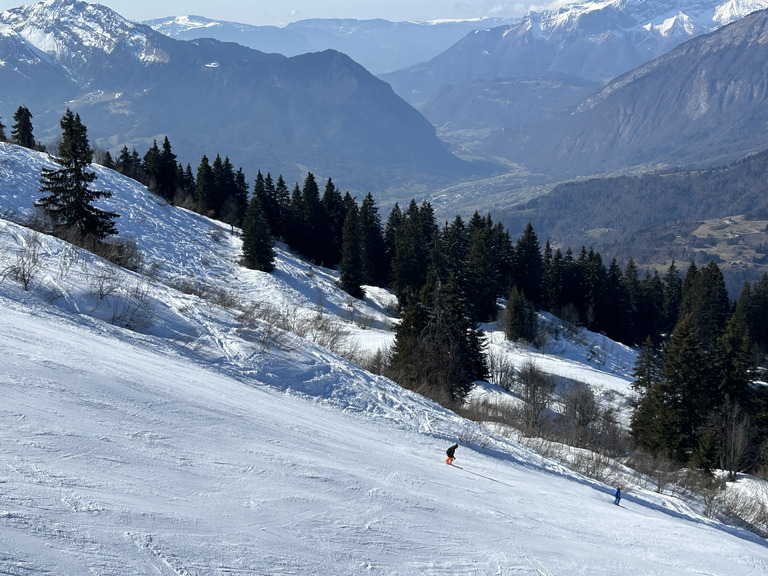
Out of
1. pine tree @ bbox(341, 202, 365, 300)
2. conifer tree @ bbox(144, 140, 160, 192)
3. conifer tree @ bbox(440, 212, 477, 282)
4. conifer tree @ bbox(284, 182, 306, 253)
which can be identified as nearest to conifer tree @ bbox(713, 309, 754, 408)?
conifer tree @ bbox(440, 212, 477, 282)

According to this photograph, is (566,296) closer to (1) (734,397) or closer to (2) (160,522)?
(1) (734,397)

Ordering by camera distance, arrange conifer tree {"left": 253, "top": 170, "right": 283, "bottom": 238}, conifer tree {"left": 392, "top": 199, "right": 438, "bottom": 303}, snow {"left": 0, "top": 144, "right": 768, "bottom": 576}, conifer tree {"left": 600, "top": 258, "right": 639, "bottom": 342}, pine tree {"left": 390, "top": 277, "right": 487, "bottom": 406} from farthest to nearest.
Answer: conifer tree {"left": 600, "top": 258, "right": 639, "bottom": 342}
conifer tree {"left": 253, "top": 170, "right": 283, "bottom": 238}
conifer tree {"left": 392, "top": 199, "right": 438, "bottom": 303}
pine tree {"left": 390, "top": 277, "right": 487, "bottom": 406}
snow {"left": 0, "top": 144, "right": 768, "bottom": 576}

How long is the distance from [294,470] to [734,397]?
32580 mm

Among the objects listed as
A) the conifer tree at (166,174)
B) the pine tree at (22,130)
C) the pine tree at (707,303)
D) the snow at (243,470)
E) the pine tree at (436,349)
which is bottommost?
the snow at (243,470)

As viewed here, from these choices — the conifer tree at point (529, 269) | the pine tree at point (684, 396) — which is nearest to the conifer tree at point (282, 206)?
the conifer tree at point (529, 269)

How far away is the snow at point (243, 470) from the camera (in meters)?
4.13

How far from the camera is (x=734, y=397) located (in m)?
30.4

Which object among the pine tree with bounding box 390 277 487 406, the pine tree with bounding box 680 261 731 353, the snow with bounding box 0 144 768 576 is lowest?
the snow with bounding box 0 144 768 576

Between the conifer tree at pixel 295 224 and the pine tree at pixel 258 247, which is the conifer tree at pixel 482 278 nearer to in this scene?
the conifer tree at pixel 295 224

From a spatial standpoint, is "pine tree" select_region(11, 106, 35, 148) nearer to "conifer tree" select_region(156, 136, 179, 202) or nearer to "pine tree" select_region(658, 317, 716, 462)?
"conifer tree" select_region(156, 136, 179, 202)

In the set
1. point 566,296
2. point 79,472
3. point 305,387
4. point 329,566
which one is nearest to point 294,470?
point 329,566

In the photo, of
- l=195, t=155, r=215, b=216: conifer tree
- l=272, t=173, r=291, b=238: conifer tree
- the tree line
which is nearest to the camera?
the tree line

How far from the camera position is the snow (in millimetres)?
4129

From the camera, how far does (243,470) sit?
18.9ft
